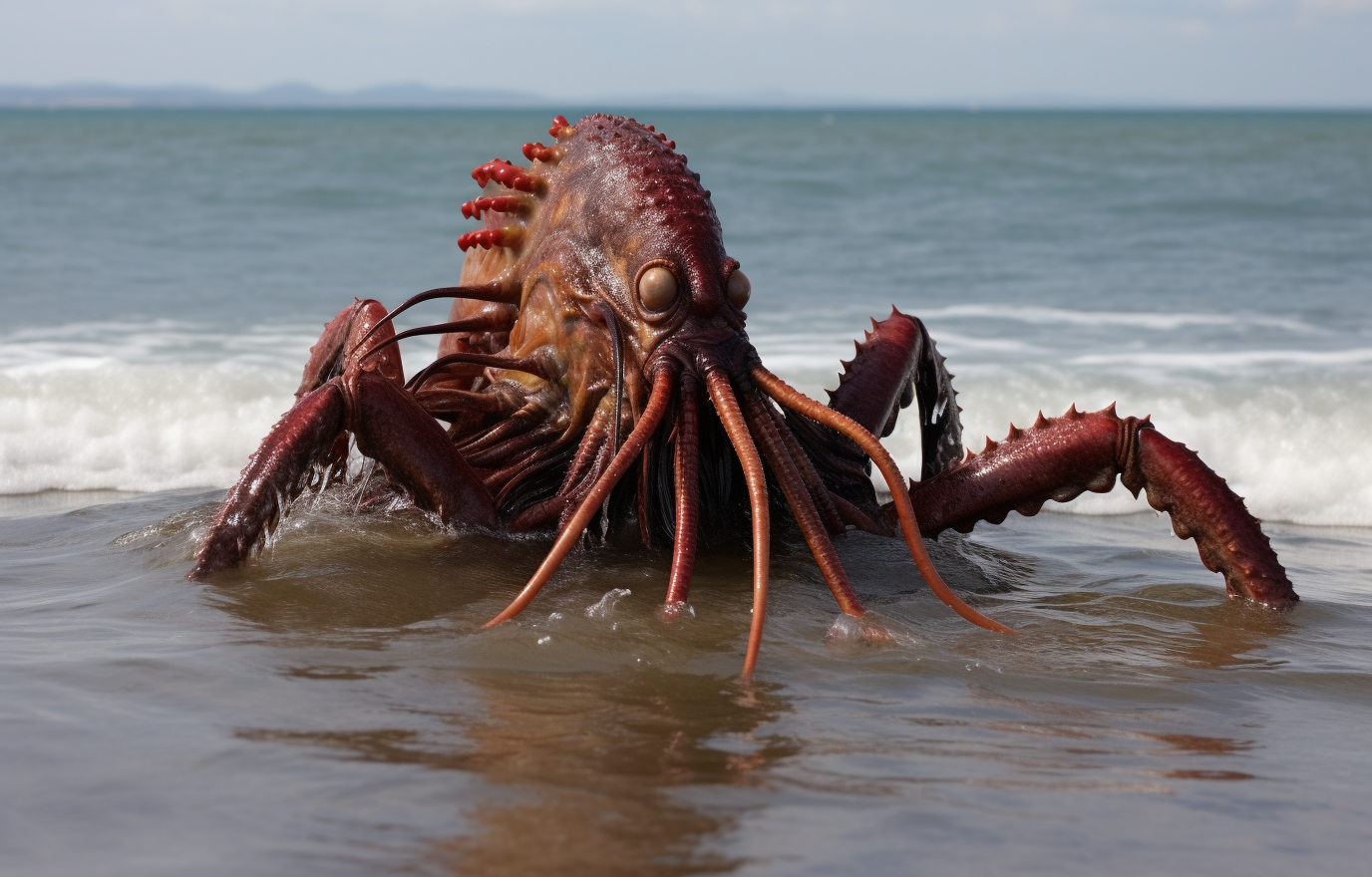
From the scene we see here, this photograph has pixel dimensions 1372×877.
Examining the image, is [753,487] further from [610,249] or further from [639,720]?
[610,249]

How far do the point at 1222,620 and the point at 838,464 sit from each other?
116 cm

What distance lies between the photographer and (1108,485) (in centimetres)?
395

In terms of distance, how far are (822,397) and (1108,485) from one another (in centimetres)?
457

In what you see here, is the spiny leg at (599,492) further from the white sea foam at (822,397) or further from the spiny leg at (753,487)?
the white sea foam at (822,397)

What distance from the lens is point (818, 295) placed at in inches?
514

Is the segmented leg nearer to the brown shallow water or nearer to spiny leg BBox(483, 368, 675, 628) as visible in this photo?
the brown shallow water

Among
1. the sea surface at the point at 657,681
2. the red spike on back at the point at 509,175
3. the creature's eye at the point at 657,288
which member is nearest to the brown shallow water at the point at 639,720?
the sea surface at the point at 657,681

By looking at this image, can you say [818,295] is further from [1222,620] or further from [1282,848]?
[1282,848]

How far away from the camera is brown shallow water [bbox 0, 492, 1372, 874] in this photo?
247 cm

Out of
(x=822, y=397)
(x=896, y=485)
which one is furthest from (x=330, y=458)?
(x=822, y=397)

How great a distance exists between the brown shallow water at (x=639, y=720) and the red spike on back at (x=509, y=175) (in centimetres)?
107

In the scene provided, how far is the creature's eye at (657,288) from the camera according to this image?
3.72 meters

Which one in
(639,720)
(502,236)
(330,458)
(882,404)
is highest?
(502,236)

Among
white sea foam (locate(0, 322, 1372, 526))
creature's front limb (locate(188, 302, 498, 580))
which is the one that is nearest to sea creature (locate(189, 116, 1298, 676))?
creature's front limb (locate(188, 302, 498, 580))
